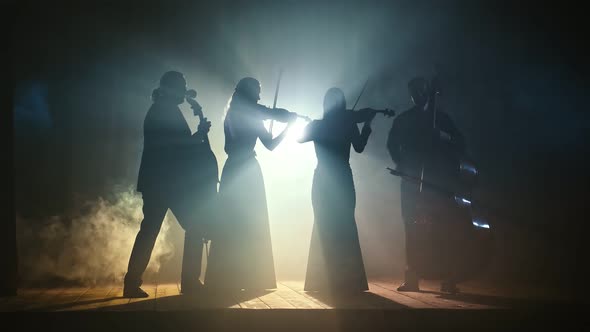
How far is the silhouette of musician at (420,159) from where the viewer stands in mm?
4773

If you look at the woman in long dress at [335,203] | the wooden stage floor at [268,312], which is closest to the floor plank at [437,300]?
the wooden stage floor at [268,312]

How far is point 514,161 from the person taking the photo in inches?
254

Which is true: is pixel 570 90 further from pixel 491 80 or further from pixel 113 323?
pixel 113 323

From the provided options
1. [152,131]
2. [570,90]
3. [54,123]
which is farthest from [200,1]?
[570,90]

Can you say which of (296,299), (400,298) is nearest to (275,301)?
(296,299)

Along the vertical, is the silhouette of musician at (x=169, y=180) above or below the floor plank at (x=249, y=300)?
above

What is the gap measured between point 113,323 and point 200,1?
4.34 meters

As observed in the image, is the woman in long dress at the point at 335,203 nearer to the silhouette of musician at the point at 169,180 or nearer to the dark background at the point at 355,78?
the silhouette of musician at the point at 169,180

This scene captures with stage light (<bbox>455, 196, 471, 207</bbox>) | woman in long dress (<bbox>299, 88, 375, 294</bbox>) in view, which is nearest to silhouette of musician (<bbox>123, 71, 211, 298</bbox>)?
woman in long dress (<bbox>299, 88, 375, 294</bbox>)

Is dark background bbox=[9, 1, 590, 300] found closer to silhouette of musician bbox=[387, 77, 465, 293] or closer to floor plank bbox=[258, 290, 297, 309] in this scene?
silhouette of musician bbox=[387, 77, 465, 293]

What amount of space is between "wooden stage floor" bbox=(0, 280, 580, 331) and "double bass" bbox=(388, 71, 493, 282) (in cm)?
57

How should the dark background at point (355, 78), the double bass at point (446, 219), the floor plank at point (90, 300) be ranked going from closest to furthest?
the floor plank at point (90, 300)
the double bass at point (446, 219)
the dark background at point (355, 78)

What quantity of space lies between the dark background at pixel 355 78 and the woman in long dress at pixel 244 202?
6.77ft

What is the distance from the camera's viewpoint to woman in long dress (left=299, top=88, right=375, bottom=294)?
4.56m
